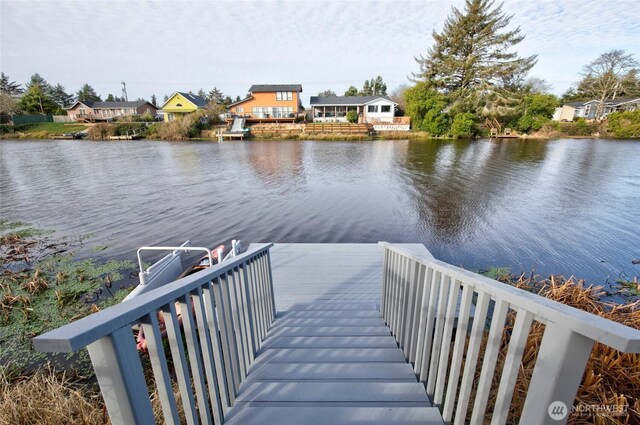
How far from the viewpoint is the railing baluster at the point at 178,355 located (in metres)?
1.14

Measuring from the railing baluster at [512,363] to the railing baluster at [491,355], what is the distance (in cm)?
6

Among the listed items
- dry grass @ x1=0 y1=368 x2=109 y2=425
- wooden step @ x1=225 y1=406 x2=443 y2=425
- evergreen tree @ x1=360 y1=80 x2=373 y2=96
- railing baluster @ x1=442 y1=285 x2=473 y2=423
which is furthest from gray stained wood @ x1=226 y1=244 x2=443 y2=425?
evergreen tree @ x1=360 y1=80 x2=373 y2=96

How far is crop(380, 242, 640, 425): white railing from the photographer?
883 millimetres

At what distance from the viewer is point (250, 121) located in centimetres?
3956

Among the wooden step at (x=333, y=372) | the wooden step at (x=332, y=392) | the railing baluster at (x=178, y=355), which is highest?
the railing baluster at (x=178, y=355)

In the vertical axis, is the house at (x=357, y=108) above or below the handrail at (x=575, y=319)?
above

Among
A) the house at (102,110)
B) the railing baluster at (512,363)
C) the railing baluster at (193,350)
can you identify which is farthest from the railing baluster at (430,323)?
the house at (102,110)

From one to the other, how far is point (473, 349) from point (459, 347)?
188 mm

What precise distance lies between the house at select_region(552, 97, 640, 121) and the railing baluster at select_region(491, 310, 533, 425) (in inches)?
2159

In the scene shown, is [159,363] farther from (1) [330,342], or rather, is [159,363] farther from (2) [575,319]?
(1) [330,342]

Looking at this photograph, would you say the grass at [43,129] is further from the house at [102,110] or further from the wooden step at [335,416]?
the wooden step at [335,416]

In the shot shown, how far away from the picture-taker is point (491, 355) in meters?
1.26

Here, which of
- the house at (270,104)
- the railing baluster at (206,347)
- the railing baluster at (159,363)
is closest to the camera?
the railing baluster at (159,363)

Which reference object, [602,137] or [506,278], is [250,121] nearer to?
[506,278]
